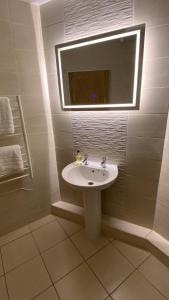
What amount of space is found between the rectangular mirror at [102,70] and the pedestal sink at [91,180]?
0.55 meters

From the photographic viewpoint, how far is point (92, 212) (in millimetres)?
1604

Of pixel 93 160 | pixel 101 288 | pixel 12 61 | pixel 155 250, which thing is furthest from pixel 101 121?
pixel 101 288

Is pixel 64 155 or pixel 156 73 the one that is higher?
pixel 156 73

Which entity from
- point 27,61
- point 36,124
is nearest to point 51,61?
point 27,61

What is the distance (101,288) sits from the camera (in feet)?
4.28

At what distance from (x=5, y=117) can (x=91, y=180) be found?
0.96 m

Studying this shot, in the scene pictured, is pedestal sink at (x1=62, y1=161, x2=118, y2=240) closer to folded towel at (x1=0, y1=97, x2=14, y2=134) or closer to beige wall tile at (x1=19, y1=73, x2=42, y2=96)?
folded towel at (x1=0, y1=97, x2=14, y2=134)

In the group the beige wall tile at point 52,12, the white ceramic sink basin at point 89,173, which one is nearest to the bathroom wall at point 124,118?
the beige wall tile at point 52,12

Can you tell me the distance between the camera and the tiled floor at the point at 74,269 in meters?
1.28

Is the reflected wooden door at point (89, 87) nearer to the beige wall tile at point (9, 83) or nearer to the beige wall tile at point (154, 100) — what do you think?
the beige wall tile at point (154, 100)

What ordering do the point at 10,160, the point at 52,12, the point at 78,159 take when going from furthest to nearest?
the point at 78,159 < the point at 10,160 < the point at 52,12

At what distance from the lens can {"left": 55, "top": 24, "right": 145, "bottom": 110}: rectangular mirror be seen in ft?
4.09

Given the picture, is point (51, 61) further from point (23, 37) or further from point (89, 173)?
Answer: point (89, 173)

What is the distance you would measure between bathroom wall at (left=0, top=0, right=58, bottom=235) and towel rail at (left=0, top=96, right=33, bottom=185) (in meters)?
0.08
